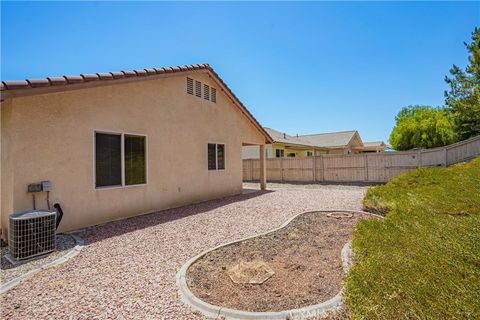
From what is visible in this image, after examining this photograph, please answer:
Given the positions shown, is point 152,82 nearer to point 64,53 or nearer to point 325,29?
point 64,53

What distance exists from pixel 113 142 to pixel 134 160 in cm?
92

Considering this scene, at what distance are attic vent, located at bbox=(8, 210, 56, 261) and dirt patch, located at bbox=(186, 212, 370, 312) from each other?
3270mm

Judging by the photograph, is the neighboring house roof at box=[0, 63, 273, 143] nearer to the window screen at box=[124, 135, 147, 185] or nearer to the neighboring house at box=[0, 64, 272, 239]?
the neighboring house at box=[0, 64, 272, 239]

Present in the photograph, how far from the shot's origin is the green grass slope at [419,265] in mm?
2373

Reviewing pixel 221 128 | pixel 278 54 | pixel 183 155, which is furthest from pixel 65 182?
pixel 278 54

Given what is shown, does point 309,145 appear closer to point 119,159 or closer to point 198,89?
point 198,89

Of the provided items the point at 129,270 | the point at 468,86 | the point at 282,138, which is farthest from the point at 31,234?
the point at 468,86

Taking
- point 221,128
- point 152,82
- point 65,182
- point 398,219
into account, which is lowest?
point 398,219

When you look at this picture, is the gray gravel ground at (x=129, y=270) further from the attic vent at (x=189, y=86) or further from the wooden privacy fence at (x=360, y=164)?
the wooden privacy fence at (x=360, y=164)

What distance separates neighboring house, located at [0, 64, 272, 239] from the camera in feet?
18.7

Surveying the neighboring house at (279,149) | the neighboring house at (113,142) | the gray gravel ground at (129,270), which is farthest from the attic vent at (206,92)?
the neighboring house at (279,149)

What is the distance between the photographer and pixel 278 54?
13.1 meters

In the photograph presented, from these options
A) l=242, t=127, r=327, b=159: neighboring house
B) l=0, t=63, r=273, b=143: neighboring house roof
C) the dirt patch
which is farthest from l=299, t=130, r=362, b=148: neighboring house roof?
the dirt patch

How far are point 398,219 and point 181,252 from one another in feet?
15.5
